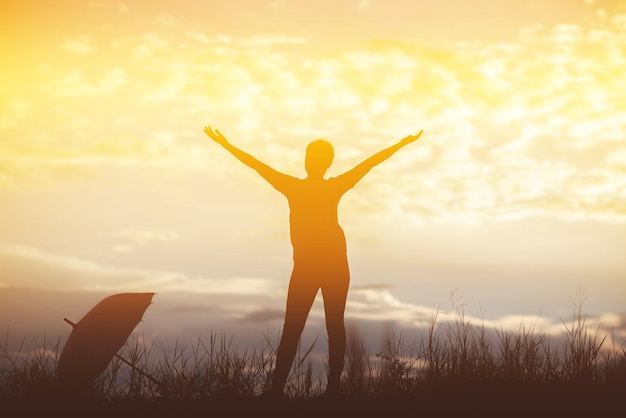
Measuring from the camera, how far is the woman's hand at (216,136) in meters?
8.13

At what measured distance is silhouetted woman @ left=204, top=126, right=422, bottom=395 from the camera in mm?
7473

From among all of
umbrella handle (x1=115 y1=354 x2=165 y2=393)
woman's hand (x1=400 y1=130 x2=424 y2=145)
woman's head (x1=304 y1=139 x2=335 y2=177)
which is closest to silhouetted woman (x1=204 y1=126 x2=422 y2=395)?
woman's head (x1=304 y1=139 x2=335 y2=177)

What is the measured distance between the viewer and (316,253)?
297 inches

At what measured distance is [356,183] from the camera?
7.77 metres

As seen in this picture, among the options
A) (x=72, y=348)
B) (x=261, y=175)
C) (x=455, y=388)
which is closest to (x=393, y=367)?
(x=455, y=388)

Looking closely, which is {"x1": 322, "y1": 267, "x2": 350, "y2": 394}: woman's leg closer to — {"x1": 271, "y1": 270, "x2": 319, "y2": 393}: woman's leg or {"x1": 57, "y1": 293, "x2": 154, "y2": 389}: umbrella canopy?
{"x1": 271, "y1": 270, "x2": 319, "y2": 393}: woman's leg

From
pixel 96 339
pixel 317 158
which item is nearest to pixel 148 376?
pixel 96 339

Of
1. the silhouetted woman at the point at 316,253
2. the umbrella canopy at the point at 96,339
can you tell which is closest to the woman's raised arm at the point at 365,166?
the silhouetted woman at the point at 316,253

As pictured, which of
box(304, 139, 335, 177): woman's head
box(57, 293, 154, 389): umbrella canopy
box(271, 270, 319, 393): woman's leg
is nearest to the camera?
box(57, 293, 154, 389): umbrella canopy

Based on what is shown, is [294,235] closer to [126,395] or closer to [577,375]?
[126,395]

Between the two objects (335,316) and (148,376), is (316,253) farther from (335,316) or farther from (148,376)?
(148,376)

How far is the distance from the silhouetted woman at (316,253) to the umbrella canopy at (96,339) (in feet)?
5.34

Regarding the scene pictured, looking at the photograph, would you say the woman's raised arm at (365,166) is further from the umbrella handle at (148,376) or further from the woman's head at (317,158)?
the umbrella handle at (148,376)

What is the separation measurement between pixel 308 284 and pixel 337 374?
103cm
